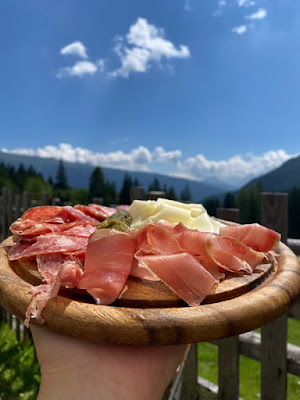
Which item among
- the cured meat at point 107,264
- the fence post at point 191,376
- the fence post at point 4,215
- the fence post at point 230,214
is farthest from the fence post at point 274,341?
the fence post at point 4,215

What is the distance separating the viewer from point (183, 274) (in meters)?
1.06

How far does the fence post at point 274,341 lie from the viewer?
2.40m

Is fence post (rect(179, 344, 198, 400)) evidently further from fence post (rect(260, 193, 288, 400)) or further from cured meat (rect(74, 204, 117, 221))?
cured meat (rect(74, 204, 117, 221))

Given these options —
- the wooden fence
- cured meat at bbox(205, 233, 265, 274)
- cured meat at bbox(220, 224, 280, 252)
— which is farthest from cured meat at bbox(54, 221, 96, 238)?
the wooden fence

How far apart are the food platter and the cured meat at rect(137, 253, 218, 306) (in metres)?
0.04

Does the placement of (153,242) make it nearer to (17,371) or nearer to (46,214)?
(46,214)

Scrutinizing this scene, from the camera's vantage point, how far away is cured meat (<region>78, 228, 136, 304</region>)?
Answer: 1.01m

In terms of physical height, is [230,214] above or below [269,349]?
above

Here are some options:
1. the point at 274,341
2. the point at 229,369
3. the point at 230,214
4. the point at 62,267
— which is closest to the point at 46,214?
the point at 62,267

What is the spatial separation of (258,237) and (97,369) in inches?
30.0

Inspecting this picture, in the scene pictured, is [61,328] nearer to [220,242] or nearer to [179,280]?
[179,280]

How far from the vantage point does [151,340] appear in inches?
36.2

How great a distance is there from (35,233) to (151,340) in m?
0.80

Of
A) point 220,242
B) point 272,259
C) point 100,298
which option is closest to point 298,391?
point 272,259
